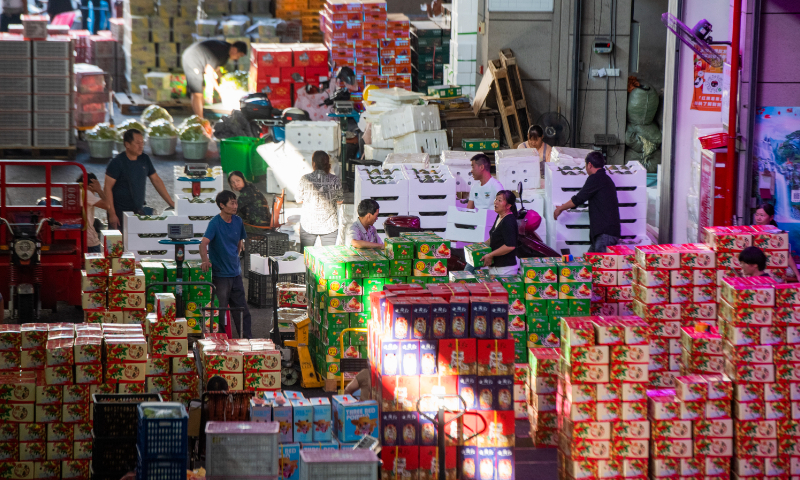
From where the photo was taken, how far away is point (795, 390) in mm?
8398

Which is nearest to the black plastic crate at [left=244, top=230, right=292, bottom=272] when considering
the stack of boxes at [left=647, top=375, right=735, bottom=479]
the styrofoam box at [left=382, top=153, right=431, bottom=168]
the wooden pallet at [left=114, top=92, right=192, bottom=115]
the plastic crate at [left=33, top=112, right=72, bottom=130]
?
the styrofoam box at [left=382, top=153, right=431, bottom=168]

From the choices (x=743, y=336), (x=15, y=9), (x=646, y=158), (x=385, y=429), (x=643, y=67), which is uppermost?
(x=15, y=9)

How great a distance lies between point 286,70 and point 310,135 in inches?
209

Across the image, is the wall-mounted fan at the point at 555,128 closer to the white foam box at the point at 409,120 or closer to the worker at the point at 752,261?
the white foam box at the point at 409,120

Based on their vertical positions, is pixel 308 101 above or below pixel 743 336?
above

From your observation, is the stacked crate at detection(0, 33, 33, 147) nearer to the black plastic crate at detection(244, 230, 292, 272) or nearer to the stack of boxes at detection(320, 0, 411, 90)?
the stack of boxes at detection(320, 0, 411, 90)

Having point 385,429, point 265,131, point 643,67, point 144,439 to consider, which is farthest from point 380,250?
point 643,67

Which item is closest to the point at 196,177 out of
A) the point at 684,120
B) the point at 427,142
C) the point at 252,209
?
the point at 252,209

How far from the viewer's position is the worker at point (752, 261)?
31.9ft

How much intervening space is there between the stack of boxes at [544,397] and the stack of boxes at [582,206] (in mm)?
4336

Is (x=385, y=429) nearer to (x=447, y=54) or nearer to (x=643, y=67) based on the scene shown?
(x=643, y=67)

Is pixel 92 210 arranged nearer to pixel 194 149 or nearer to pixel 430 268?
pixel 430 268

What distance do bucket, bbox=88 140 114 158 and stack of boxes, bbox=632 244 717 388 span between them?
13.5m

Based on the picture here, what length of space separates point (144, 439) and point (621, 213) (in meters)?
8.44
